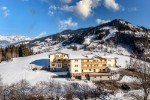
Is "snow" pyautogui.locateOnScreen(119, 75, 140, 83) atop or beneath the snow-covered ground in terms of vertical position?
beneath

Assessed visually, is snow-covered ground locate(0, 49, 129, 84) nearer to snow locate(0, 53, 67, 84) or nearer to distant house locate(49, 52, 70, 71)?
snow locate(0, 53, 67, 84)

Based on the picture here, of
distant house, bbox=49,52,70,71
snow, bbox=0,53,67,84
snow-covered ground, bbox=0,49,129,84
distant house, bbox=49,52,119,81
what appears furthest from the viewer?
distant house, bbox=49,52,70,71

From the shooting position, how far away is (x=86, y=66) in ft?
355

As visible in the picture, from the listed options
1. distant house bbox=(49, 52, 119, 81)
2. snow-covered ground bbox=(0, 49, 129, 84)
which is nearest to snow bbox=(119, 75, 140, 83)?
distant house bbox=(49, 52, 119, 81)

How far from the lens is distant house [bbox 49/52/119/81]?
3930 inches

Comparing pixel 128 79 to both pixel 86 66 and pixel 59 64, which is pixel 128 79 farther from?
pixel 59 64

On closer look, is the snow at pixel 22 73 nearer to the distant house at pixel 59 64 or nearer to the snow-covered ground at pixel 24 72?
A: the snow-covered ground at pixel 24 72

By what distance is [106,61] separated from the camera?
11288cm

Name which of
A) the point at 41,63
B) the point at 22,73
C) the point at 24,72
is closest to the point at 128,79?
the point at 24,72

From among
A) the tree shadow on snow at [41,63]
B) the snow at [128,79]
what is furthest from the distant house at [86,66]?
the tree shadow on snow at [41,63]

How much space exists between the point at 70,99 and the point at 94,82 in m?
22.7

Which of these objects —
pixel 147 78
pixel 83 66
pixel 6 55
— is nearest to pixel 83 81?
pixel 83 66

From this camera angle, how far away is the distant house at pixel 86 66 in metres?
99.8

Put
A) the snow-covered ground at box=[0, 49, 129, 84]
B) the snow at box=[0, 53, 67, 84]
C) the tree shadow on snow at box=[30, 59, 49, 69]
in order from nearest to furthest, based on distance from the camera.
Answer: the snow at box=[0, 53, 67, 84] < the snow-covered ground at box=[0, 49, 129, 84] < the tree shadow on snow at box=[30, 59, 49, 69]
